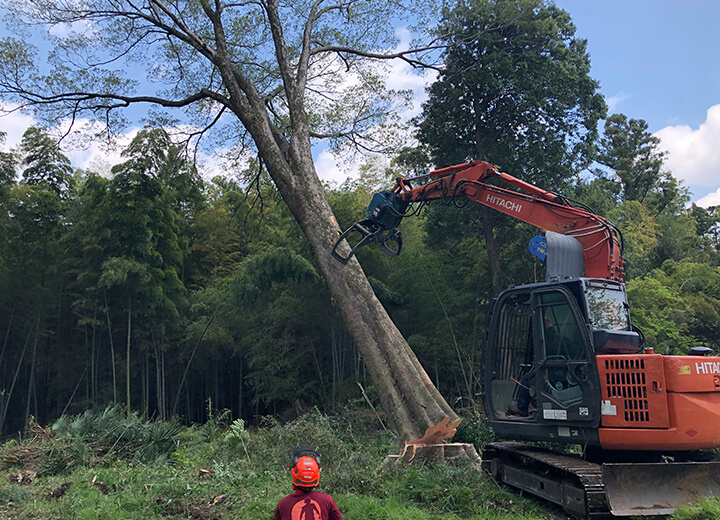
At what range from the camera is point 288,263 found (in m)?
12.7

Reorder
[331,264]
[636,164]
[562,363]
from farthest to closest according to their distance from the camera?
[636,164], [331,264], [562,363]

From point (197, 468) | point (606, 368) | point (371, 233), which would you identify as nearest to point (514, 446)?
point (606, 368)

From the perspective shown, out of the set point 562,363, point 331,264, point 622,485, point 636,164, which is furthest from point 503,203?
point 636,164

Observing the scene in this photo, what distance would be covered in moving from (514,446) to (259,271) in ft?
27.5

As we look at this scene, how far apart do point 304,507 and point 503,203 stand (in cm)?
442

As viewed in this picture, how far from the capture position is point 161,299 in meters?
13.4

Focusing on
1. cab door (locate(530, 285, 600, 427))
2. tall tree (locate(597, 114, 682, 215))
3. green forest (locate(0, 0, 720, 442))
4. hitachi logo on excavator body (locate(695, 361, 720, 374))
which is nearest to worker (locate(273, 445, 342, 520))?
cab door (locate(530, 285, 600, 427))

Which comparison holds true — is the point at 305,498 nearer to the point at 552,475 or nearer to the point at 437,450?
the point at 552,475

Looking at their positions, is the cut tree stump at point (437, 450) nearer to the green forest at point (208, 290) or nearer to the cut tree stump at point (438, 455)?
the cut tree stump at point (438, 455)

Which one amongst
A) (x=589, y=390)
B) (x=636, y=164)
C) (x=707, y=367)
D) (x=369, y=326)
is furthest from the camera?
(x=636, y=164)

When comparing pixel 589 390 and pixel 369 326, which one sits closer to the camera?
pixel 589 390

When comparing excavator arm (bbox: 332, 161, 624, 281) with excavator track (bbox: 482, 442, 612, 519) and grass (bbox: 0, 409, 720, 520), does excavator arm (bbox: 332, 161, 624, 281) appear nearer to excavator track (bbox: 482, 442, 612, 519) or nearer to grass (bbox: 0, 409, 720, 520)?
excavator track (bbox: 482, 442, 612, 519)

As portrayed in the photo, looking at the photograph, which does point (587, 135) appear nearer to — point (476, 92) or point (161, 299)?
point (476, 92)

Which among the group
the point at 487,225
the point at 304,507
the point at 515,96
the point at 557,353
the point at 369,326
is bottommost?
the point at 304,507
